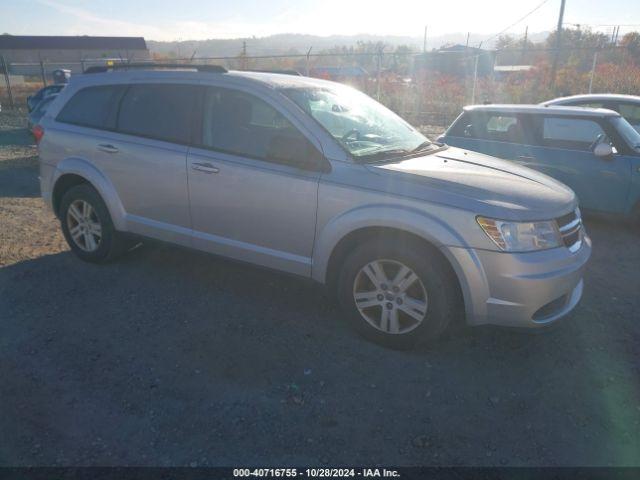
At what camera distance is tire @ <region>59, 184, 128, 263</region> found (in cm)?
493

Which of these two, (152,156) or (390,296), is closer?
(390,296)

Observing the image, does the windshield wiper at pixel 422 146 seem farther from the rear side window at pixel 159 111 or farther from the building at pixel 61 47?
the building at pixel 61 47

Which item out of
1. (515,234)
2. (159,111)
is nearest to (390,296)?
(515,234)

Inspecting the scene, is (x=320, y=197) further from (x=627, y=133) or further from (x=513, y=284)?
(x=627, y=133)

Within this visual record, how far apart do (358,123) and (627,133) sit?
403cm

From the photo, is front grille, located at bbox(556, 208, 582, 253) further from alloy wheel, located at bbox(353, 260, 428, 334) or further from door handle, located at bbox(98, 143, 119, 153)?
door handle, located at bbox(98, 143, 119, 153)

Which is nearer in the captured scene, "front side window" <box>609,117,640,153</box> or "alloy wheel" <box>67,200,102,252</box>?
"alloy wheel" <box>67,200,102,252</box>

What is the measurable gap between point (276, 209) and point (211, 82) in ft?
4.19

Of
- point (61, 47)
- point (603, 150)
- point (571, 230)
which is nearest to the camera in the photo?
point (571, 230)

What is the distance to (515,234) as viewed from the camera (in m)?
3.23

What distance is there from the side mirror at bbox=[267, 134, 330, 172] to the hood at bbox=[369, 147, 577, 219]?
1.26ft

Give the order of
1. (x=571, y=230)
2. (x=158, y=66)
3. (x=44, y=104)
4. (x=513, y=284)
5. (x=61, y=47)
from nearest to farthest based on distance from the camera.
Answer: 1. (x=513, y=284)
2. (x=571, y=230)
3. (x=158, y=66)
4. (x=44, y=104)
5. (x=61, y=47)

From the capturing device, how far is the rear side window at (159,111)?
4.37 meters

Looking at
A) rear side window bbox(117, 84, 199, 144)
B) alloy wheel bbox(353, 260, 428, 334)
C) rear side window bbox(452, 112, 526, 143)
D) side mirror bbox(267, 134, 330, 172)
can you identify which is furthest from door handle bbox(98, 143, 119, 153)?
rear side window bbox(452, 112, 526, 143)
